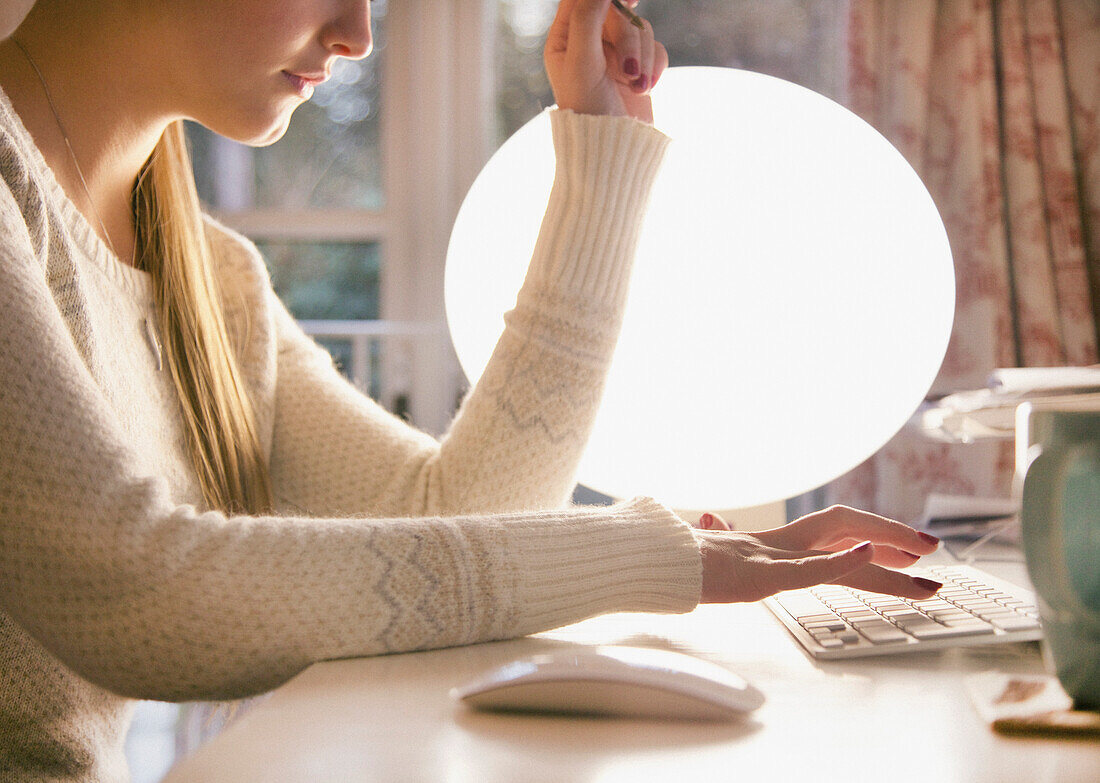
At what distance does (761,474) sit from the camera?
2.50ft

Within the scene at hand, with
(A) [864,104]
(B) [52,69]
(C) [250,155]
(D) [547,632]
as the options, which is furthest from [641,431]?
(C) [250,155]

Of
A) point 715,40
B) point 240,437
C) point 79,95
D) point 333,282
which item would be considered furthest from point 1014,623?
point 333,282

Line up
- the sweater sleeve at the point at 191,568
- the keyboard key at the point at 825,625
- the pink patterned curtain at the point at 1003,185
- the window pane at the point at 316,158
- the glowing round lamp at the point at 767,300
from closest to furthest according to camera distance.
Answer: the sweater sleeve at the point at 191,568 < the keyboard key at the point at 825,625 < the glowing round lamp at the point at 767,300 < the pink patterned curtain at the point at 1003,185 < the window pane at the point at 316,158

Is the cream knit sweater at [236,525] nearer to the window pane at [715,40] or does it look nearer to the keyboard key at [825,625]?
the keyboard key at [825,625]

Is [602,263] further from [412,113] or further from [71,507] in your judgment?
[412,113]

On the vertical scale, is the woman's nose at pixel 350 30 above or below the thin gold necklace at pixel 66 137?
above

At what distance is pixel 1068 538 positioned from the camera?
15.3 inches

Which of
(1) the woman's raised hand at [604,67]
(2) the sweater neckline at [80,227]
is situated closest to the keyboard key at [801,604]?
(1) the woman's raised hand at [604,67]

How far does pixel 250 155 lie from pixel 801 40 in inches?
47.3

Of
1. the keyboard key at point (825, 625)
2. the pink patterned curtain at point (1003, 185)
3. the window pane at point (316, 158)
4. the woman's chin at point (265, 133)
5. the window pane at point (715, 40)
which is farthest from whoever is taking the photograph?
the window pane at point (316, 158)

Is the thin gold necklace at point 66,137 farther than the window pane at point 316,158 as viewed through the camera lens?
No

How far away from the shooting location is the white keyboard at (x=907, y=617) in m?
0.51

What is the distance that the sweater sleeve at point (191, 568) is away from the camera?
1.47 ft

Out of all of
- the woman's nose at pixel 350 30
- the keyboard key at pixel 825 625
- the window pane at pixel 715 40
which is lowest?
the keyboard key at pixel 825 625
